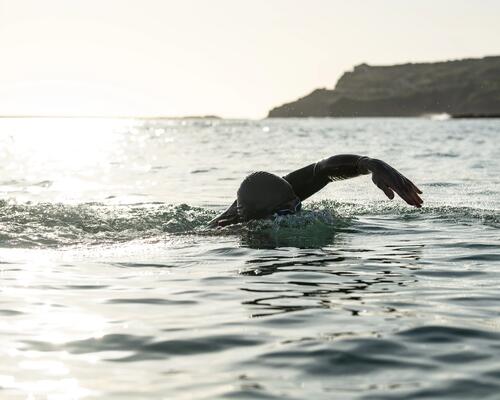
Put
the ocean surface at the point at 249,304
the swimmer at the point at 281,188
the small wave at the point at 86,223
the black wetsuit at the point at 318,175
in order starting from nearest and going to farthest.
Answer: the ocean surface at the point at 249,304, the black wetsuit at the point at 318,175, the swimmer at the point at 281,188, the small wave at the point at 86,223

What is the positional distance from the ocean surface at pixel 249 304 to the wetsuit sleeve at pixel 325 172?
1.45ft

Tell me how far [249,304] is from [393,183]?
2741 mm

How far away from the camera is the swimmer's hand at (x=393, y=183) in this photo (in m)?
9.20

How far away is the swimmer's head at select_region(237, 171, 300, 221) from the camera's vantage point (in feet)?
38.0

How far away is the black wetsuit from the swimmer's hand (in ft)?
2.18

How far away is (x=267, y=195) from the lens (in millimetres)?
11648

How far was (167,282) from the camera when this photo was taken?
8.49 meters

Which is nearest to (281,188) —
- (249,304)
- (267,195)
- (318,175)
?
(267,195)

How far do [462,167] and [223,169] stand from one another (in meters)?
8.13

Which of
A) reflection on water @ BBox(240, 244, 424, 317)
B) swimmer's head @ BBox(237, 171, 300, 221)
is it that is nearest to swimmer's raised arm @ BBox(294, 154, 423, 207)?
swimmer's head @ BBox(237, 171, 300, 221)

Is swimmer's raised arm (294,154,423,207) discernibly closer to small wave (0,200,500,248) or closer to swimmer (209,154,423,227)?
swimmer (209,154,423,227)

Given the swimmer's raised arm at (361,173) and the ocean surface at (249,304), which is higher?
the swimmer's raised arm at (361,173)

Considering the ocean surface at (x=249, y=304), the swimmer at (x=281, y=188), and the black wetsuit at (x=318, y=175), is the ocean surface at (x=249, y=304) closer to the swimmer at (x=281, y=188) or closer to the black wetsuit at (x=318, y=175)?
the swimmer at (x=281, y=188)

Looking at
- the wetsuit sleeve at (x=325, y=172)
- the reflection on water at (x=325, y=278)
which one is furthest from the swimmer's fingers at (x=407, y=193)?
the wetsuit sleeve at (x=325, y=172)
